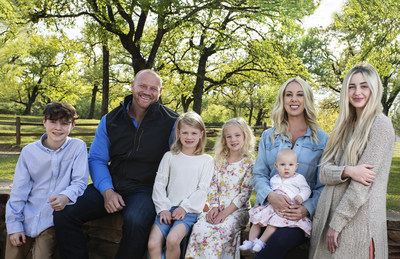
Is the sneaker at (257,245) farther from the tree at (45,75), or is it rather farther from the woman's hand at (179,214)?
the tree at (45,75)

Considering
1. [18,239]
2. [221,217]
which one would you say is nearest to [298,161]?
[221,217]

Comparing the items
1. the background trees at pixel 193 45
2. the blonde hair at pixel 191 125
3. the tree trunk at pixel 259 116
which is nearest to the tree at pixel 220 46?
the background trees at pixel 193 45

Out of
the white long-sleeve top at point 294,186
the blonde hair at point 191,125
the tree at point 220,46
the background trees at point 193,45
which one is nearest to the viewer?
the white long-sleeve top at point 294,186

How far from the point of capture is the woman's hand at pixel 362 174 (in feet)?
7.19

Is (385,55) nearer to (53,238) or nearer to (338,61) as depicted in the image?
(53,238)

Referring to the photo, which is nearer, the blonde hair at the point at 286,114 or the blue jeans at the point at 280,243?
the blue jeans at the point at 280,243

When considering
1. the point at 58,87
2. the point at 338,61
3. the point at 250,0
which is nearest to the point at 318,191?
the point at 250,0

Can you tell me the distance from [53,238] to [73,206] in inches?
13.0

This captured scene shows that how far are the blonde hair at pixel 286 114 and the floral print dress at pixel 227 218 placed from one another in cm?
42

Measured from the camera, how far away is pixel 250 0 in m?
9.65

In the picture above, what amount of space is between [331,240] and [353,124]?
86 centimetres

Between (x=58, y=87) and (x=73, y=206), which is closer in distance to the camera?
(x=73, y=206)

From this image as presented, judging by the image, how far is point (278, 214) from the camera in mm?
2613

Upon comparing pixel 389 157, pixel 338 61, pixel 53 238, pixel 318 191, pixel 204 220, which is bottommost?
pixel 53 238
